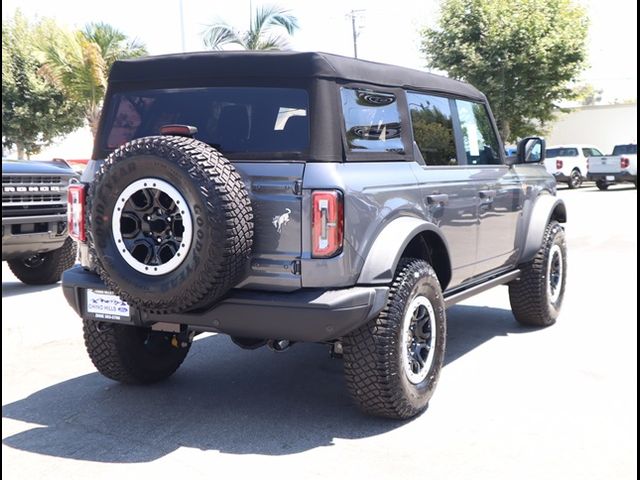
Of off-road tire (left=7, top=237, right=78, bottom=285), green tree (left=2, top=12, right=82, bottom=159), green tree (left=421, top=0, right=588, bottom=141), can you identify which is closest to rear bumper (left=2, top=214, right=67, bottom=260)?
off-road tire (left=7, top=237, right=78, bottom=285)

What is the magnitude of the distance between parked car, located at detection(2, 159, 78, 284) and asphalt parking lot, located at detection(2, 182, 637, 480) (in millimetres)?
1740

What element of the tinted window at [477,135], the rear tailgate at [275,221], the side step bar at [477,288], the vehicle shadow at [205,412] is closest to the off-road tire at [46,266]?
the vehicle shadow at [205,412]

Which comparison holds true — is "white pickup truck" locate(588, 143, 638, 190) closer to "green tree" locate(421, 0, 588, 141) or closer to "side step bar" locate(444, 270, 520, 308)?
"green tree" locate(421, 0, 588, 141)

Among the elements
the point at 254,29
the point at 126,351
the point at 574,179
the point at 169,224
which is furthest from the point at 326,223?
the point at 574,179

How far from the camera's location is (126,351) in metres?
4.86

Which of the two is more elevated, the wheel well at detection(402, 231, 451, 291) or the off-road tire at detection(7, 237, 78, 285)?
the wheel well at detection(402, 231, 451, 291)

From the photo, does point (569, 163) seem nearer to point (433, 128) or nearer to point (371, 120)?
point (433, 128)

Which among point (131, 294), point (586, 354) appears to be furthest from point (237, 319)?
point (586, 354)

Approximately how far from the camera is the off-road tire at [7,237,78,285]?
30.7ft

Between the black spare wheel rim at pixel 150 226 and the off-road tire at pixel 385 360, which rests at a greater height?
the black spare wheel rim at pixel 150 226

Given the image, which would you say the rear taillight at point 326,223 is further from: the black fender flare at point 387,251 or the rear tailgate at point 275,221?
the black fender flare at point 387,251

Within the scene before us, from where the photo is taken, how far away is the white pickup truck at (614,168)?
91.2 ft

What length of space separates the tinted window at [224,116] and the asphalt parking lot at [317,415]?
1.57 m

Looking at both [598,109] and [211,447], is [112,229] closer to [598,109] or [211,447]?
[211,447]
